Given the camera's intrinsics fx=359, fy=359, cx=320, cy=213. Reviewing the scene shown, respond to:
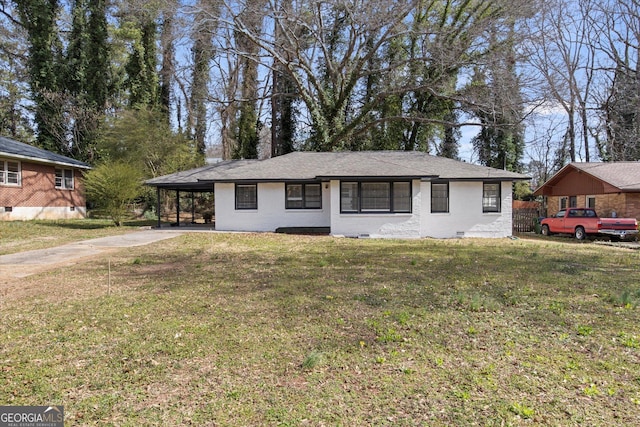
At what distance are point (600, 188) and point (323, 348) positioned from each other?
21815 millimetres

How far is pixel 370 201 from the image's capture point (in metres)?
15.1

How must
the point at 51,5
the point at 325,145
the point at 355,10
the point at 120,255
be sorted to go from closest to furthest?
1. the point at 120,255
2. the point at 355,10
3. the point at 325,145
4. the point at 51,5

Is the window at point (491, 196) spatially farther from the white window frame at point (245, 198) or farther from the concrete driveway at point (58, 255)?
the concrete driveway at point (58, 255)

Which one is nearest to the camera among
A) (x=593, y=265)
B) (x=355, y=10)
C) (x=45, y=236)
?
(x=593, y=265)

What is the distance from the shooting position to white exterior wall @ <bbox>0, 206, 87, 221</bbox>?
19219mm

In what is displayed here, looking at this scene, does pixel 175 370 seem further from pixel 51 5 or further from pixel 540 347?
pixel 51 5

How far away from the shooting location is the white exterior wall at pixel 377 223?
1491 cm

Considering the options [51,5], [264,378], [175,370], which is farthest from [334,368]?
[51,5]

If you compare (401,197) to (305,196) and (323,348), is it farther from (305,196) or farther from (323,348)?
(323,348)

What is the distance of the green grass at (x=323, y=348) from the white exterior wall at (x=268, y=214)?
28.5ft

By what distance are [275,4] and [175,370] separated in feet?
70.3

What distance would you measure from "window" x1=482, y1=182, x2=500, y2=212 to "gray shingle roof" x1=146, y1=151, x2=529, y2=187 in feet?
1.80

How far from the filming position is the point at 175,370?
11.2 ft

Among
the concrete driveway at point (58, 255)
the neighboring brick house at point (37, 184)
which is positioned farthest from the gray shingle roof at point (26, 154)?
the concrete driveway at point (58, 255)
